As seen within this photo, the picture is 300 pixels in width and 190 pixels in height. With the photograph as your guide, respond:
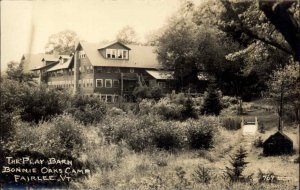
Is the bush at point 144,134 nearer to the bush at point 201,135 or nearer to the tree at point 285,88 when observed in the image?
the bush at point 201,135

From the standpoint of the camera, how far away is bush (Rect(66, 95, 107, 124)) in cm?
1789

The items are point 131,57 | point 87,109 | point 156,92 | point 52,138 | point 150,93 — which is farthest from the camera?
point 131,57

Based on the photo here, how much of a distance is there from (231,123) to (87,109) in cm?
572

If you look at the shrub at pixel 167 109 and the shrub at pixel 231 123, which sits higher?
the shrub at pixel 167 109

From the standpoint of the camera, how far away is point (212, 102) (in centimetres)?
1808

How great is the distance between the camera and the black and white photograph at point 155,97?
459 inches

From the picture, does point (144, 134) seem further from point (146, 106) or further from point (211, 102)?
point (211, 102)

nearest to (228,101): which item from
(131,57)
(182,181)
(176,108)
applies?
(176,108)

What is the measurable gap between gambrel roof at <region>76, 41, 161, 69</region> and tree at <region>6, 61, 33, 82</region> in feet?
9.37

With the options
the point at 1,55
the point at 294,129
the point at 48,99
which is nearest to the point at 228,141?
the point at 294,129

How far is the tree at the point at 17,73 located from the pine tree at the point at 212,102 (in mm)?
6699

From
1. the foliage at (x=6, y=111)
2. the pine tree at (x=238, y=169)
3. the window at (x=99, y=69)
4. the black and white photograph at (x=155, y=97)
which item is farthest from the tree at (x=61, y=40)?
the pine tree at (x=238, y=169)

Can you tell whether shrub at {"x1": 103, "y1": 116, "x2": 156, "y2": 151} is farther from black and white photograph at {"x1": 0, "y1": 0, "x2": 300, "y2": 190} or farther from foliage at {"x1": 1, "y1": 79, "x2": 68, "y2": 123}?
foliage at {"x1": 1, "y1": 79, "x2": 68, "y2": 123}

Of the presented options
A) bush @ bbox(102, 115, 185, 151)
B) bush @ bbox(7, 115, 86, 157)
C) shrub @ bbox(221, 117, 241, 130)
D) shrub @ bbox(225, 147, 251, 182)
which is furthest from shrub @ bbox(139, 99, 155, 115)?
shrub @ bbox(225, 147, 251, 182)
